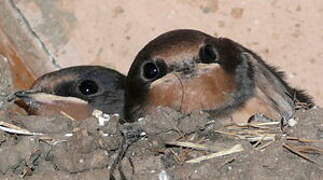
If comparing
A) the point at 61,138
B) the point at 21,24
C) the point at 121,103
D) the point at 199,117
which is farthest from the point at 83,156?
the point at 21,24

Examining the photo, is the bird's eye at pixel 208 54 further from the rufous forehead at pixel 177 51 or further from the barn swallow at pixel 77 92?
the barn swallow at pixel 77 92

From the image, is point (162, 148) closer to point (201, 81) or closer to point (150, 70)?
point (201, 81)

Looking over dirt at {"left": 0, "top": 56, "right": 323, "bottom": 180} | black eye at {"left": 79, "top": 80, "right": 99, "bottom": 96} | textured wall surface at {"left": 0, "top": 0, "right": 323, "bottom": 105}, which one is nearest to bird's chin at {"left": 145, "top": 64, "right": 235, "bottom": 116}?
dirt at {"left": 0, "top": 56, "right": 323, "bottom": 180}

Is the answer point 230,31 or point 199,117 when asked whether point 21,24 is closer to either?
point 230,31

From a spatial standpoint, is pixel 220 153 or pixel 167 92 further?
pixel 167 92

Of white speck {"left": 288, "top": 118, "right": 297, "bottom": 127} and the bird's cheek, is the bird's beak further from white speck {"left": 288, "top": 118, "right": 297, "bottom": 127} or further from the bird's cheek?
white speck {"left": 288, "top": 118, "right": 297, "bottom": 127}

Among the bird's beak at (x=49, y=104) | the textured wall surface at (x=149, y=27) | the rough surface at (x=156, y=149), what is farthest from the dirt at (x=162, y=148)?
the textured wall surface at (x=149, y=27)

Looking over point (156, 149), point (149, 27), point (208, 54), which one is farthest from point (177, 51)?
point (149, 27)
